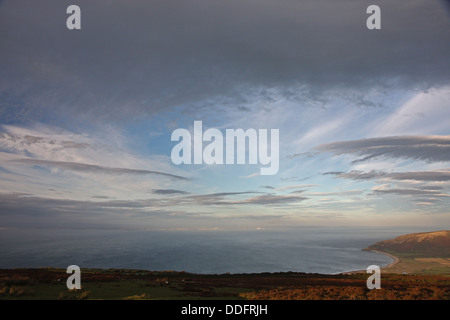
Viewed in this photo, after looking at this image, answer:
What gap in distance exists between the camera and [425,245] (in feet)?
595

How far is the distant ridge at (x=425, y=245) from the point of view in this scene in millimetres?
168000

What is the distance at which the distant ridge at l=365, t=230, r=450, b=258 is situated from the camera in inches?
6614
